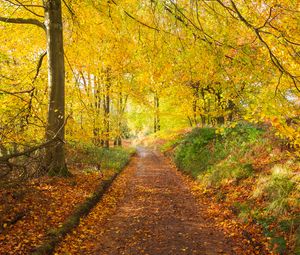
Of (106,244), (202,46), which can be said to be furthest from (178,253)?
(202,46)

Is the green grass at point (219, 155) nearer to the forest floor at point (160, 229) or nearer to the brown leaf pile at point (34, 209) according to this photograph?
the forest floor at point (160, 229)

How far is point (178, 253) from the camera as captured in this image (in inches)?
223

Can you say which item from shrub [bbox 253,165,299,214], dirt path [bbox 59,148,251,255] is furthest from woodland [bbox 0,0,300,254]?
dirt path [bbox 59,148,251,255]

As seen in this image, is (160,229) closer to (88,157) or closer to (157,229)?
(157,229)

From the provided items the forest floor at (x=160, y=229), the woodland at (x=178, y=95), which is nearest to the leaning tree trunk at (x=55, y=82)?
the woodland at (x=178, y=95)

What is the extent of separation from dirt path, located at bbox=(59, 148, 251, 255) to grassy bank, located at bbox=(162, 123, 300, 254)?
0.86 metres

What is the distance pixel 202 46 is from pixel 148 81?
1022 centimetres

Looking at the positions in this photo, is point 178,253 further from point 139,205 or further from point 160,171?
point 160,171

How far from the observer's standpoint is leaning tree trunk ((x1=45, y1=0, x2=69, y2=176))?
9398 millimetres

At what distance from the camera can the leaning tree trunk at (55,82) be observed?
30.8 ft

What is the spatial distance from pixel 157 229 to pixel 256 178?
11.2ft

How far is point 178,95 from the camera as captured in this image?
16312 mm

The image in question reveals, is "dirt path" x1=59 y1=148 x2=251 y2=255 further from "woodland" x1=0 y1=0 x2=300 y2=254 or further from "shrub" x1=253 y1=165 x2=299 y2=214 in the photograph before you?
"shrub" x1=253 y1=165 x2=299 y2=214

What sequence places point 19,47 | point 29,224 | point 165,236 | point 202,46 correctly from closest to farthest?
point 29,224 < point 165,236 < point 202,46 < point 19,47
